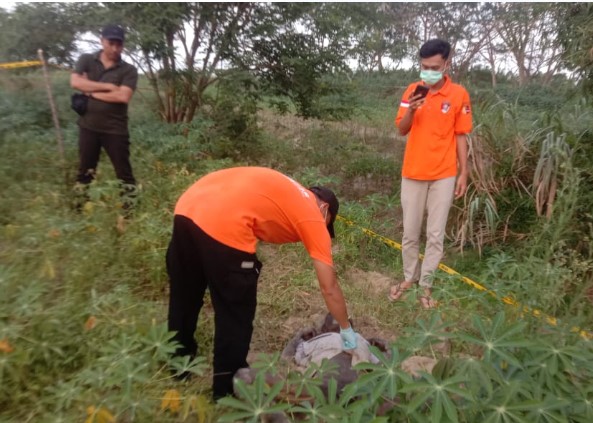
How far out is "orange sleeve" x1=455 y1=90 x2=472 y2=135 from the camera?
9.77 ft

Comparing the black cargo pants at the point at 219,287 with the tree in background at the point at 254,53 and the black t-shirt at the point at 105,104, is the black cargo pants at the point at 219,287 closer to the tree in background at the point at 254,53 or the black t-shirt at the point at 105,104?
the black t-shirt at the point at 105,104

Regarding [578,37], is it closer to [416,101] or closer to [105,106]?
[416,101]

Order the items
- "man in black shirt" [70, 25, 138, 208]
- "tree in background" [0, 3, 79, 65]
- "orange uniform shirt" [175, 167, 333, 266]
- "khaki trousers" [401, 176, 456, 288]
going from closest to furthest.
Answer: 1. "orange uniform shirt" [175, 167, 333, 266]
2. "khaki trousers" [401, 176, 456, 288]
3. "man in black shirt" [70, 25, 138, 208]
4. "tree in background" [0, 3, 79, 65]

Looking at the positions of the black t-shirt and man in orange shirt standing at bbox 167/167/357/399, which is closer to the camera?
man in orange shirt standing at bbox 167/167/357/399

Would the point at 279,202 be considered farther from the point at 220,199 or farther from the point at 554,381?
the point at 554,381

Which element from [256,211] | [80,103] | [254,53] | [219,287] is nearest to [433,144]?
[256,211]

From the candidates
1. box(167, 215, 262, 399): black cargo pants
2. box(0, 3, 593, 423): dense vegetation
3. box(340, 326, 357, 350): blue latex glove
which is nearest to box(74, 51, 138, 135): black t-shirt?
box(0, 3, 593, 423): dense vegetation

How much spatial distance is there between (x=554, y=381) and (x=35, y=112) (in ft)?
17.9

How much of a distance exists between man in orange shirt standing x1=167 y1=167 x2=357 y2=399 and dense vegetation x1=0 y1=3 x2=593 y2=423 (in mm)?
214

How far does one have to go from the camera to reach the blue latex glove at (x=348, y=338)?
6.57 ft

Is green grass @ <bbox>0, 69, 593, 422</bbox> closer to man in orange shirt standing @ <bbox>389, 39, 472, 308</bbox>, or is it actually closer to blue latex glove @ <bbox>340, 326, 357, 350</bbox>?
blue latex glove @ <bbox>340, 326, 357, 350</bbox>

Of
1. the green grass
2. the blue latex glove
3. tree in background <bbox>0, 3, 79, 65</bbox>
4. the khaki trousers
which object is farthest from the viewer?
tree in background <bbox>0, 3, 79, 65</bbox>

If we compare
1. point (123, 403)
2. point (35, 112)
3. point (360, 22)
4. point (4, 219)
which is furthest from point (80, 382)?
point (360, 22)

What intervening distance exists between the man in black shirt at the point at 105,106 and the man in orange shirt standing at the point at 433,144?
2.04 m
